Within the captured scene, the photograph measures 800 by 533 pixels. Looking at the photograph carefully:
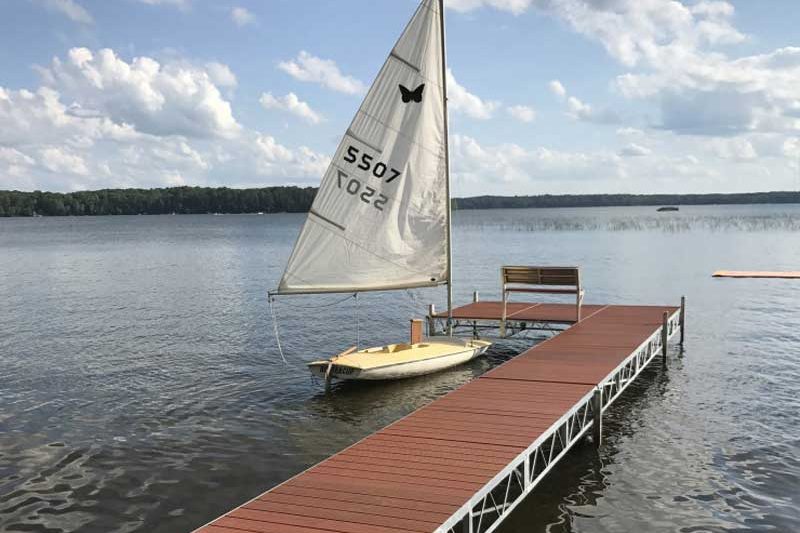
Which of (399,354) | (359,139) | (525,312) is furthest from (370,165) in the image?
(525,312)

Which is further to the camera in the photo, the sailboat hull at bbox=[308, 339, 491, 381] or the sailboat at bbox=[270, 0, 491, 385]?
the sailboat at bbox=[270, 0, 491, 385]

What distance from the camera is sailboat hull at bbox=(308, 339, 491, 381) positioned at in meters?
19.6

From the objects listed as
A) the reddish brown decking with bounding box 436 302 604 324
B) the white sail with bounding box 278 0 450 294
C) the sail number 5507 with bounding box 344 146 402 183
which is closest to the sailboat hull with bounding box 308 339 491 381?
the white sail with bounding box 278 0 450 294

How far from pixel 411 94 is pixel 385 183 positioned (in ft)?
8.75

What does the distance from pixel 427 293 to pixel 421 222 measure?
75.1 feet

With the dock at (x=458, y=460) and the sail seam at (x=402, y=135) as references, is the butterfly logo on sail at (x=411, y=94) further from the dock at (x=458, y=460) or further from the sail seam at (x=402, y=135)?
the dock at (x=458, y=460)

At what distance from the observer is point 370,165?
66.1 ft

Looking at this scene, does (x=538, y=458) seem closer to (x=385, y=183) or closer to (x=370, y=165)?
(x=385, y=183)

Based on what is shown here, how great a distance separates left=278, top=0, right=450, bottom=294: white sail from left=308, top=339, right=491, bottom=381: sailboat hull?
6.51 feet

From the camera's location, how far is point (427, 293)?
4388cm

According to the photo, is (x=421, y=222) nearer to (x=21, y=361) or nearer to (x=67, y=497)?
(x=67, y=497)

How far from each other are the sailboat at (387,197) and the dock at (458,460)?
4.65m

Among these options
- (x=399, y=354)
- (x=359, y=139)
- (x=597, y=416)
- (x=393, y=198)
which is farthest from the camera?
(x=399, y=354)

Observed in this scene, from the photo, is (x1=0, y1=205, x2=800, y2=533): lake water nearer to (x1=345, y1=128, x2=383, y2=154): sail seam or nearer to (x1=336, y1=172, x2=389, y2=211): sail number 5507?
(x1=336, y1=172, x2=389, y2=211): sail number 5507
